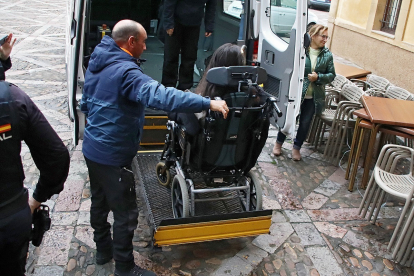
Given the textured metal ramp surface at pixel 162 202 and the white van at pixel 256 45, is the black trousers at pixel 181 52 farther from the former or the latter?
the textured metal ramp surface at pixel 162 202

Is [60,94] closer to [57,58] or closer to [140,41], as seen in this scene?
[57,58]

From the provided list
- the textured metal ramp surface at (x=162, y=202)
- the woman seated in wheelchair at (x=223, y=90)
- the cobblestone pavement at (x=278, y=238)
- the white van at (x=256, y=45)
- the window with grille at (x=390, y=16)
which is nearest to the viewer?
the woman seated in wheelchair at (x=223, y=90)

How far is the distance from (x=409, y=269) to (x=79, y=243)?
281 centimetres

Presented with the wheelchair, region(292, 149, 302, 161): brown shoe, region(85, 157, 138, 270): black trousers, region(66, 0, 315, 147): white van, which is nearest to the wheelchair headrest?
the wheelchair

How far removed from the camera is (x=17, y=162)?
1941 millimetres

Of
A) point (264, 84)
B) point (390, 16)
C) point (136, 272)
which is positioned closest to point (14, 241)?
point (136, 272)

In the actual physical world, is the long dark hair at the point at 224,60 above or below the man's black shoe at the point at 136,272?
above

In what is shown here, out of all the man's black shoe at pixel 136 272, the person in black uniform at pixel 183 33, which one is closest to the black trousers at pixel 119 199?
the man's black shoe at pixel 136 272

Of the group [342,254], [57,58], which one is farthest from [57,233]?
[57,58]

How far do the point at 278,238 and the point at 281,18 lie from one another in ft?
9.12

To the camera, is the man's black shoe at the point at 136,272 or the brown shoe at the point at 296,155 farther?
the brown shoe at the point at 296,155

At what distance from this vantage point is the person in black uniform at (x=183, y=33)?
4.76m

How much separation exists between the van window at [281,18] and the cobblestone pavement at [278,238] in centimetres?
157

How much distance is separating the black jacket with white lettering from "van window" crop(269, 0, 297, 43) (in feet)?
11.0
